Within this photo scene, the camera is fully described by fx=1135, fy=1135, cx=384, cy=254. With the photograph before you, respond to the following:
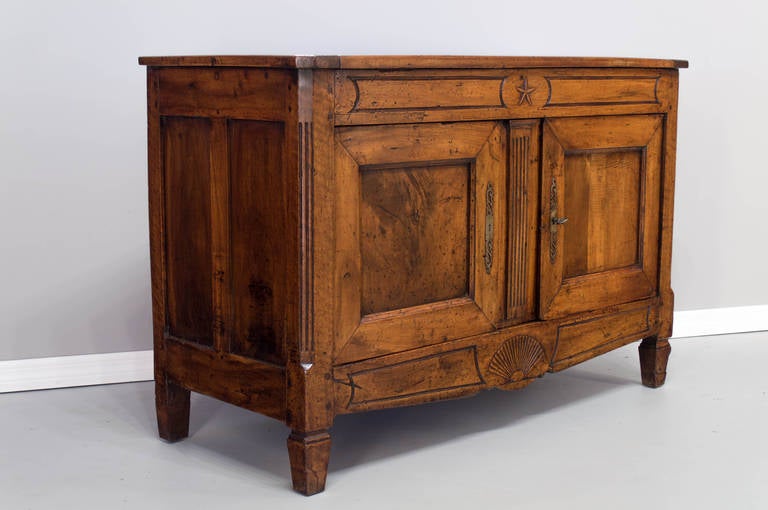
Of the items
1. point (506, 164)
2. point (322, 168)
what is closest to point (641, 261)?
point (506, 164)

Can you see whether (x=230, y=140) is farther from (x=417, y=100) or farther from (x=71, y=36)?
(x=71, y=36)

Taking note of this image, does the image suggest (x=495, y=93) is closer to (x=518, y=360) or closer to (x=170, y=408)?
(x=518, y=360)

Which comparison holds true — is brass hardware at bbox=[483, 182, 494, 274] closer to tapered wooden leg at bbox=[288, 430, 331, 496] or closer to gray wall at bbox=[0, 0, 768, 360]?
tapered wooden leg at bbox=[288, 430, 331, 496]

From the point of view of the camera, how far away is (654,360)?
11.6 ft

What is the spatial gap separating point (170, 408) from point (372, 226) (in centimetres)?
79

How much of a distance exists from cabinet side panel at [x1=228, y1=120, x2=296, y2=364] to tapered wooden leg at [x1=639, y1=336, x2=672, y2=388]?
1.40 meters

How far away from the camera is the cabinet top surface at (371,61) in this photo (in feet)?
8.16

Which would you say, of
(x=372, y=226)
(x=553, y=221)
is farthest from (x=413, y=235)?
(x=553, y=221)

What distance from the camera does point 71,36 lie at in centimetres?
341

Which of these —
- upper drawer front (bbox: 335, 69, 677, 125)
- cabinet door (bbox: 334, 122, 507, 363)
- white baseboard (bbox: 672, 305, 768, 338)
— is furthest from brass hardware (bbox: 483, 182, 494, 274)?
white baseboard (bbox: 672, 305, 768, 338)

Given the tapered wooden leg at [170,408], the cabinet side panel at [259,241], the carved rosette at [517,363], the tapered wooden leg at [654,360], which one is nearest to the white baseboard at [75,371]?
the tapered wooden leg at [170,408]

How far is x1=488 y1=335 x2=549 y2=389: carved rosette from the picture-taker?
299 cm

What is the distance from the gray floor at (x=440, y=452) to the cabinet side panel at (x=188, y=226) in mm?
358

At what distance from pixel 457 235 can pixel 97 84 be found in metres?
1.30
